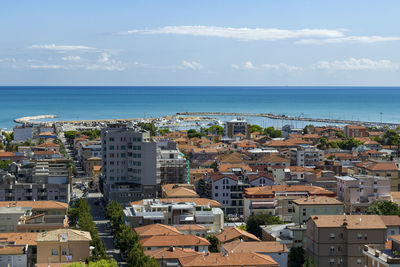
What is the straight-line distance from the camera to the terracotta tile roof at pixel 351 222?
85.0 ft

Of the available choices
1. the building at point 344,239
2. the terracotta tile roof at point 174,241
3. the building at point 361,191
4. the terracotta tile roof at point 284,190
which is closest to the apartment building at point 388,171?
the building at point 361,191

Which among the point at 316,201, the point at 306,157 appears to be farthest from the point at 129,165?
the point at 306,157

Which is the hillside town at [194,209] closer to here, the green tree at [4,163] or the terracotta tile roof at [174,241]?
the terracotta tile roof at [174,241]

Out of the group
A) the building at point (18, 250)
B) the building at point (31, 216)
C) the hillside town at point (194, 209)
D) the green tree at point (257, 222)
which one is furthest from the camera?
the green tree at point (257, 222)

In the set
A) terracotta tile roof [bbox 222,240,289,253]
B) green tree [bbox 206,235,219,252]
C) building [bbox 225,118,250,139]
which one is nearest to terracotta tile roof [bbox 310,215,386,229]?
terracotta tile roof [bbox 222,240,289,253]

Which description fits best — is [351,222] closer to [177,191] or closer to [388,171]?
[177,191]

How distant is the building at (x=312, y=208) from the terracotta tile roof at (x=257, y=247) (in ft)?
21.4

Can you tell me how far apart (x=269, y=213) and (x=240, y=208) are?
4077mm

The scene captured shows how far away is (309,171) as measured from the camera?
47.4m

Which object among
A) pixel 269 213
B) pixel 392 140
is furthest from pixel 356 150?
pixel 269 213

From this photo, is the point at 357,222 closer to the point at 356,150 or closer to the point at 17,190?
the point at 17,190

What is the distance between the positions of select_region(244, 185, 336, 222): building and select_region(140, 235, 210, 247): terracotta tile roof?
10.1m

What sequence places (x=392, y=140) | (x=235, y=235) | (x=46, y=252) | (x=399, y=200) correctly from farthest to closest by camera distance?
(x=392, y=140)
(x=399, y=200)
(x=235, y=235)
(x=46, y=252)

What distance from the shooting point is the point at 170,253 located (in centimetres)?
2542
